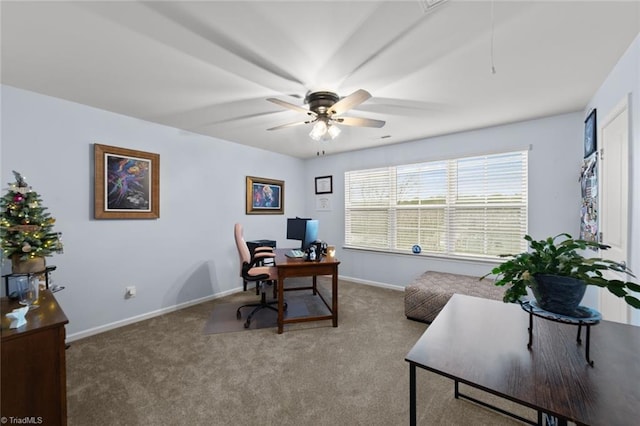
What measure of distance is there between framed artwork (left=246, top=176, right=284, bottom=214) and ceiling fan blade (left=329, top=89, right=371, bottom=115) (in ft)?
8.22

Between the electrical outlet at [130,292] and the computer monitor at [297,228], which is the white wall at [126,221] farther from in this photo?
the computer monitor at [297,228]

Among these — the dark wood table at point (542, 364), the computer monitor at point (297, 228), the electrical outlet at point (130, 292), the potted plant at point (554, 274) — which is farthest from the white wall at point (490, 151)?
the electrical outlet at point (130, 292)

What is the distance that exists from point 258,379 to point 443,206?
10.7 ft

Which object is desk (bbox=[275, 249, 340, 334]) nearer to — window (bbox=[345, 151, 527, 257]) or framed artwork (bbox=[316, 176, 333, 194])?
window (bbox=[345, 151, 527, 257])

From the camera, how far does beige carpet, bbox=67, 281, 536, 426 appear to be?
1661mm

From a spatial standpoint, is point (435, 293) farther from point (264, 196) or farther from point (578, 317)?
point (264, 196)

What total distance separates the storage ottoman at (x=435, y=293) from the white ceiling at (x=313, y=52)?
203 cm

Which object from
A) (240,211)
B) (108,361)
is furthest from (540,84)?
(108,361)

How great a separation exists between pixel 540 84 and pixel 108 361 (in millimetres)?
4534

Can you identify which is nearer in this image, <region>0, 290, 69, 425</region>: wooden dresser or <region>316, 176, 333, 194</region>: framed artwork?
<region>0, 290, 69, 425</region>: wooden dresser

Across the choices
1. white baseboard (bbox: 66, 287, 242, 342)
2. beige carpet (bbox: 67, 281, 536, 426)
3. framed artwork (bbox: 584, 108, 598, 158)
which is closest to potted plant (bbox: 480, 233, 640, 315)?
beige carpet (bbox: 67, 281, 536, 426)

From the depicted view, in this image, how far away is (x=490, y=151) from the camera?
3.36m

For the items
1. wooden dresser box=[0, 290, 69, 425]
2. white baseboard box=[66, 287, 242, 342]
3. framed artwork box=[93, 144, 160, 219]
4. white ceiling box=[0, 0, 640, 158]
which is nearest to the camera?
wooden dresser box=[0, 290, 69, 425]

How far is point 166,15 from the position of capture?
1437mm
